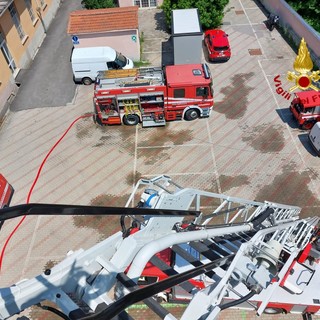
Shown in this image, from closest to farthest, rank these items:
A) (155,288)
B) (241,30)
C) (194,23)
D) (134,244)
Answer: (155,288)
(134,244)
(194,23)
(241,30)

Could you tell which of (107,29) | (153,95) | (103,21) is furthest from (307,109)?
(103,21)

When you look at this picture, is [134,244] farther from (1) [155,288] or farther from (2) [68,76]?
(2) [68,76]

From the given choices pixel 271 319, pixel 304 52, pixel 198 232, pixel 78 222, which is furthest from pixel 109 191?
pixel 304 52

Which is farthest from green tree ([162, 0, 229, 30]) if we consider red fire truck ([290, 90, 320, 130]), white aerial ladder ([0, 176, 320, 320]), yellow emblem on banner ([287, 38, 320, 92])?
white aerial ladder ([0, 176, 320, 320])

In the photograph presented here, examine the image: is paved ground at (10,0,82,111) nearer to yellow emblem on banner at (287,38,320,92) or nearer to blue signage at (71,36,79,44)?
blue signage at (71,36,79,44)

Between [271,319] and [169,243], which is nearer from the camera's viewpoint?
[169,243]

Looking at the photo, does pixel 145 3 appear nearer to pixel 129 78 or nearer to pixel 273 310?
pixel 129 78
